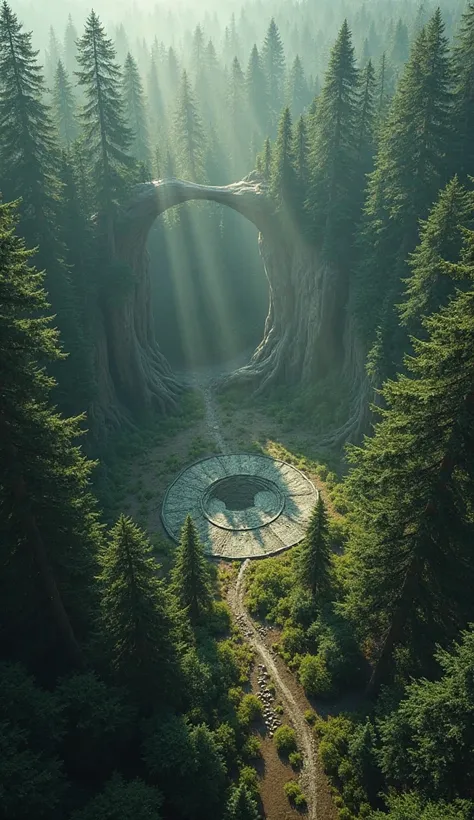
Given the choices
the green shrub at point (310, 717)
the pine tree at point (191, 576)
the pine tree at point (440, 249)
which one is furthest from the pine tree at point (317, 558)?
the pine tree at point (440, 249)

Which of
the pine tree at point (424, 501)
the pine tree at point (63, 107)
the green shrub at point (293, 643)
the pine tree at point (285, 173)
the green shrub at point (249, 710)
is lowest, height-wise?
the green shrub at point (249, 710)

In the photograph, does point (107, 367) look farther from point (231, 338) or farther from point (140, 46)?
point (140, 46)

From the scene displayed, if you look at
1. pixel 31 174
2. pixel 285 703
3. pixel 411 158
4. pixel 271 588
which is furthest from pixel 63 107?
pixel 285 703

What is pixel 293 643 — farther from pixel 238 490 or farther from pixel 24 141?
pixel 24 141

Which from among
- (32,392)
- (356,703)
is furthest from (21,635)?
(356,703)

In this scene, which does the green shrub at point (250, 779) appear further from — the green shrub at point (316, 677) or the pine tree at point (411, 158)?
the pine tree at point (411, 158)
